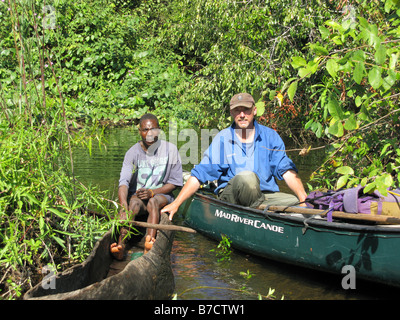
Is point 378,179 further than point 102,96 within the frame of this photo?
No

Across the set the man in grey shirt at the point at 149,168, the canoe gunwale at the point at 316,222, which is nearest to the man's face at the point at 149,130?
the man in grey shirt at the point at 149,168

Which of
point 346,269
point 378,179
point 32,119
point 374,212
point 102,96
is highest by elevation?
point 102,96

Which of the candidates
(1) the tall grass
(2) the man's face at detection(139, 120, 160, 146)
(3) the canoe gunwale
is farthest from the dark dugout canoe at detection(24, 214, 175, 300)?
(2) the man's face at detection(139, 120, 160, 146)

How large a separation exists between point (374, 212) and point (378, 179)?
108 centimetres

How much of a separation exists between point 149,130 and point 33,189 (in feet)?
Result: 6.12

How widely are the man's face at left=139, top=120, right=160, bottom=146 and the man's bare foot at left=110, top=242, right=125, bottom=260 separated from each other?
1.53m

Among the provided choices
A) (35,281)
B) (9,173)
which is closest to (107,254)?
(35,281)

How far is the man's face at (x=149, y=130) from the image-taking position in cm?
557

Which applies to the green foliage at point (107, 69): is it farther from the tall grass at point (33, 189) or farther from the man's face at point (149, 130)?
the tall grass at point (33, 189)

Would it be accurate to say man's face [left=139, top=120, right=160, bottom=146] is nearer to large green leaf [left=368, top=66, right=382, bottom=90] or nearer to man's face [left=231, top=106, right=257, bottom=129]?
man's face [left=231, top=106, right=257, bottom=129]

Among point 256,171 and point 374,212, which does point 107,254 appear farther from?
point 374,212

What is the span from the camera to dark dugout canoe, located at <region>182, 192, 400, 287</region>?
13.0 ft

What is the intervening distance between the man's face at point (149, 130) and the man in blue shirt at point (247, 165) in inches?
24.7
